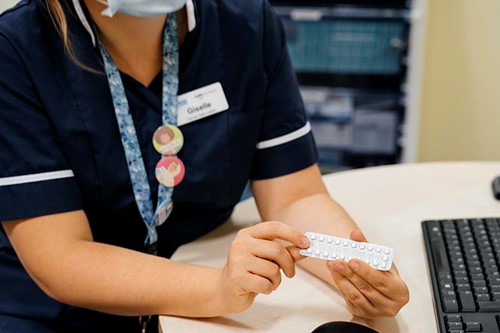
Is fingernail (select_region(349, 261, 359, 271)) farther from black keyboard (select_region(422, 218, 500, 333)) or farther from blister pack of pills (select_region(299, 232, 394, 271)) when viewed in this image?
black keyboard (select_region(422, 218, 500, 333))

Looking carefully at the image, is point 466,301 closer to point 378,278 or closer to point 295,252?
point 378,278

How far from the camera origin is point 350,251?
831 mm

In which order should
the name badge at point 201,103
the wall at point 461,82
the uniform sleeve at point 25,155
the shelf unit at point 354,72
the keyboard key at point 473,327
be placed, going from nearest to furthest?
the keyboard key at point 473,327 → the uniform sleeve at point 25,155 → the name badge at point 201,103 → the wall at point 461,82 → the shelf unit at point 354,72

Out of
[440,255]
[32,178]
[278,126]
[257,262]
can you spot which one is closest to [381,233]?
[440,255]

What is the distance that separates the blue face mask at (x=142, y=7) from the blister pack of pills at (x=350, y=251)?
433 millimetres

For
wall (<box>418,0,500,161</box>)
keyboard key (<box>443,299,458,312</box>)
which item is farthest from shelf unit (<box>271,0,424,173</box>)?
keyboard key (<box>443,299,458,312</box>)

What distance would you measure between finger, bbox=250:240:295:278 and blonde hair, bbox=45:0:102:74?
1.33 ft

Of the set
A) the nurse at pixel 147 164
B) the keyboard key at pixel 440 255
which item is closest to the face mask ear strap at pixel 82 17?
the nurse at pixel 147 164

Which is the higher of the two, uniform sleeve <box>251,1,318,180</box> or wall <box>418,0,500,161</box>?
uniform sleeve <box>251,1,318,180</box>

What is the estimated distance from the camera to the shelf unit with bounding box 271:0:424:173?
2.40 m

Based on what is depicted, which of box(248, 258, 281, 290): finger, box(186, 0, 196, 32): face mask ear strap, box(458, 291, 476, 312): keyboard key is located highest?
box(186, 0, 196, 32): face mask ear strap

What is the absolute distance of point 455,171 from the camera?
1.37 metres

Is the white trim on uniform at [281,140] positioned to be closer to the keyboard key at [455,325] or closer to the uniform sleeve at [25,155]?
the uniform sleeve at [25,155]

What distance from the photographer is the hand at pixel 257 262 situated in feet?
2.72
